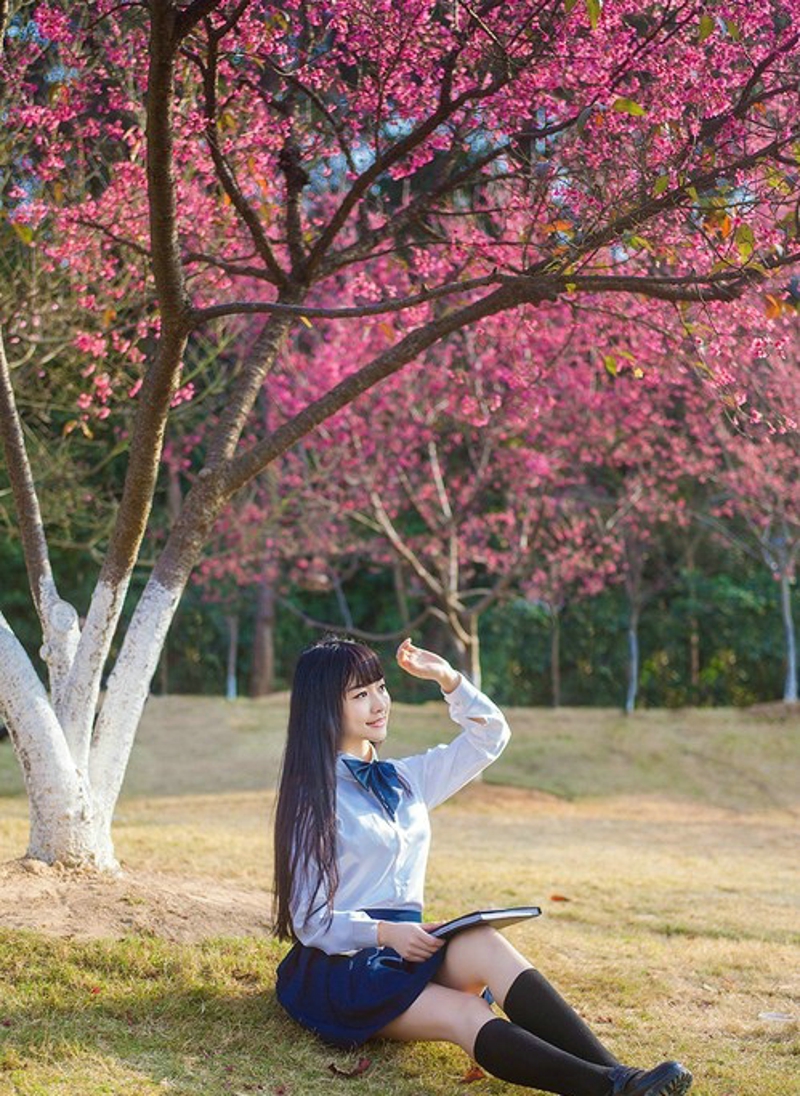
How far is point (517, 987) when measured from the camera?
309 centimetres

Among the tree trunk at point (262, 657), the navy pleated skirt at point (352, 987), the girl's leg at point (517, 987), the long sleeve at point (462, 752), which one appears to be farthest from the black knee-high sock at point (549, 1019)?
the tree trunk at point (262, 657)

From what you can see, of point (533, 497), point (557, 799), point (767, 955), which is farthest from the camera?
point (533, 497)

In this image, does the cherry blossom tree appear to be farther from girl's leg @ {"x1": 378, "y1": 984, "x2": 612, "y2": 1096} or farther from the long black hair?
girl's leg @ {"x1": 378, "y1": 984, "x2": 612, "y2": 1096}

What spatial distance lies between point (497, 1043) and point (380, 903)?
0.52 m

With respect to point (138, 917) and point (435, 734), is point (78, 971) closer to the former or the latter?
point (138, 917)

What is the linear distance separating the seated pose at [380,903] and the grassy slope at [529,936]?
217 mm

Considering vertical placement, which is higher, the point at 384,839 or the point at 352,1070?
the point at 384,839

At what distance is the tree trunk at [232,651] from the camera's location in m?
Answer: 17.2

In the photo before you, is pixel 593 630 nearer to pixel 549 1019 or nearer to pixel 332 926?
pixel 332 926

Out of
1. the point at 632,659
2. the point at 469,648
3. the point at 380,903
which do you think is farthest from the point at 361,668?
the point at 632,659

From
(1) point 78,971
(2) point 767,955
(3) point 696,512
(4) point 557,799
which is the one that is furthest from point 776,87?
(3) point 696,512

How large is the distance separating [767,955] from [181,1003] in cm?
239

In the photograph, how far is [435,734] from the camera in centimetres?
1361

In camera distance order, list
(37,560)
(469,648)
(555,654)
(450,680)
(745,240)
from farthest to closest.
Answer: (555,654), (469,648), (37,560), (745,240), (450,680)
